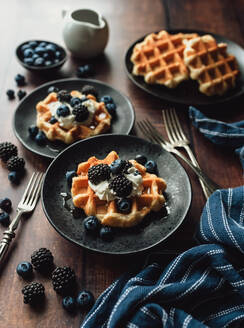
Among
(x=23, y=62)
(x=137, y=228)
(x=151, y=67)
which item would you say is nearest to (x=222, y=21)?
(x=151, y=67)

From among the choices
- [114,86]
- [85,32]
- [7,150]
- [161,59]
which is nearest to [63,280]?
[7,150]

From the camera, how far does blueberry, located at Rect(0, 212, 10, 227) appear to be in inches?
64.9

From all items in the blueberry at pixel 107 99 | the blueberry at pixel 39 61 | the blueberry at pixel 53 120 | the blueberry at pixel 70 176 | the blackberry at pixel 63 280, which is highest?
the blueberry at pixel 39 61

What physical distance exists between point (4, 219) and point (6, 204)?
0.08m

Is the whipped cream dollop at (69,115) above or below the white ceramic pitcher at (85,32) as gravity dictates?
below

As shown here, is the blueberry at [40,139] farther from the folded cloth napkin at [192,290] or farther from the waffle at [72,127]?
the folded cloth napkin at [192,290]

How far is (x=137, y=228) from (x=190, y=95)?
1038 millimetres

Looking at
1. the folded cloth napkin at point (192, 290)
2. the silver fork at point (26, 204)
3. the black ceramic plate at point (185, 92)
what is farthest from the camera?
the black ceramic plate at point (185, 92)

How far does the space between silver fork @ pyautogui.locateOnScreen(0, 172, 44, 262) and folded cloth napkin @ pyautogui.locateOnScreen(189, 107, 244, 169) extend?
882mm

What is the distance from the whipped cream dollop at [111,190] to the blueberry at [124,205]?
0.08 feet

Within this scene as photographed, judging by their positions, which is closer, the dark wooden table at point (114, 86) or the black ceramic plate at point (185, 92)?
the dark wooden table at point (114, 86)

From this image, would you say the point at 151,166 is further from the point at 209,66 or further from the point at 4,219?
the point at 209,66

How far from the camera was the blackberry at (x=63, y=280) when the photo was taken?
4.77 ft

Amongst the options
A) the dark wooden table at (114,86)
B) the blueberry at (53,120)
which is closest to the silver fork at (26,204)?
the dark wooden table at (114,86)
